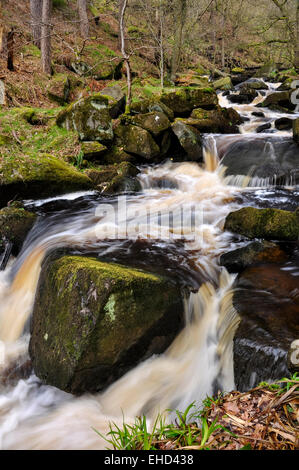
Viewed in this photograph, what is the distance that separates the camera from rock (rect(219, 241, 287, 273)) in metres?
4.31

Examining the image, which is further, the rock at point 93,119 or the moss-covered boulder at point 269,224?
the rock at point 93,119

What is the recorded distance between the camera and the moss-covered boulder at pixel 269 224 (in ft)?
15.6

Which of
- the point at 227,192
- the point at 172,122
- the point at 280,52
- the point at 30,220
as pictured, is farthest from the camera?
the point at 280,52

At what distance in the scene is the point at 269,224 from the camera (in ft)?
15.9

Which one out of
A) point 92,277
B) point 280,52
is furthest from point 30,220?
point 280,52

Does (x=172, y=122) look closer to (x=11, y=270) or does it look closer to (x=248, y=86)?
(x=11, y=270)

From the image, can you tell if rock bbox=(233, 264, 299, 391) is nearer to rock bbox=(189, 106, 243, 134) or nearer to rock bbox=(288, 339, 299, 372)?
rock bbox=(288, 339, 299, 372)

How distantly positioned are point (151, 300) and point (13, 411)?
184 centimetres

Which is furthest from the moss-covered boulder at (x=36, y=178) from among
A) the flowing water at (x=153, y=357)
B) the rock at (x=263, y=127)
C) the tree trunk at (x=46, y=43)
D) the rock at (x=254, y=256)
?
the tree trunk at (x=46, y=43)

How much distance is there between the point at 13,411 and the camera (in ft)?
9.91

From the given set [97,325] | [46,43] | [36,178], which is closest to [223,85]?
[46,43]

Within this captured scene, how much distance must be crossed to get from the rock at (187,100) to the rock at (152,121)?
1.81 metres

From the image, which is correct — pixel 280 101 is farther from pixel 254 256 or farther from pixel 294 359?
pixel 294 359

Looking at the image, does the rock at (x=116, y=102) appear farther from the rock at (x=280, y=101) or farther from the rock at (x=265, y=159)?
the rock at (x=280, y=101)
